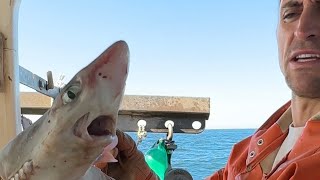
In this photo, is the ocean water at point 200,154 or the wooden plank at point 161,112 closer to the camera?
the wooden plank at point 161,112

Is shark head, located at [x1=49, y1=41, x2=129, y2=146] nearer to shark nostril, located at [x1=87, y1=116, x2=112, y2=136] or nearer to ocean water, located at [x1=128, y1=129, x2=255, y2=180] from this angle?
shark nostril, located at [x1=87, y1=116, x2=112, y2=136]

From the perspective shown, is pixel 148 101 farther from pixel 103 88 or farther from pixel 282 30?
pixel 103 88

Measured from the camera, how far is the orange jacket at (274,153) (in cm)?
107

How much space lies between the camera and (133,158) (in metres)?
1.59

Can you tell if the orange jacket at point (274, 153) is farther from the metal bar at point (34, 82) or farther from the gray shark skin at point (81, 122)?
the metal bar at point (34, 82)

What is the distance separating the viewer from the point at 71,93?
1.12 m

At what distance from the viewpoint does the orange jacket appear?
1.07 meters

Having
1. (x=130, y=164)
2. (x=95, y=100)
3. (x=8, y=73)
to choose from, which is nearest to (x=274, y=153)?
(x=130, y=164)

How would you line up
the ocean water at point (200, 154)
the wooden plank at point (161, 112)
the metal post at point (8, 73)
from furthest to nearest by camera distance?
the ocean water at point (200, 154)
the wooden plank at point (161, 112)
the metal post at point (8, 73)

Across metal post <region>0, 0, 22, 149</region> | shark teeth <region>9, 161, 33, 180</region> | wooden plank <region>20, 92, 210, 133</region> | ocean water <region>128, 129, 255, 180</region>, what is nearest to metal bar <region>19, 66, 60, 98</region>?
metal post <region>0, 0, 22, 149</region>

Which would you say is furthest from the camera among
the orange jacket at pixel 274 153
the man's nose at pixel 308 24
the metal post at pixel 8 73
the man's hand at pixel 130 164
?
the metal post at pixel 8 73

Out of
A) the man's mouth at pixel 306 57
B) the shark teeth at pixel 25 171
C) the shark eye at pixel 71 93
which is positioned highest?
the man's mouth at pixel 306 57

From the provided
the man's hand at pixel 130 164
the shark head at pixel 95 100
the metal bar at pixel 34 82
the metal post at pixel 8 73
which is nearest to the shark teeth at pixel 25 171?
the shark head at pixel 95 100

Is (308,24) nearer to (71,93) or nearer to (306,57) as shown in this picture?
(306,57)
